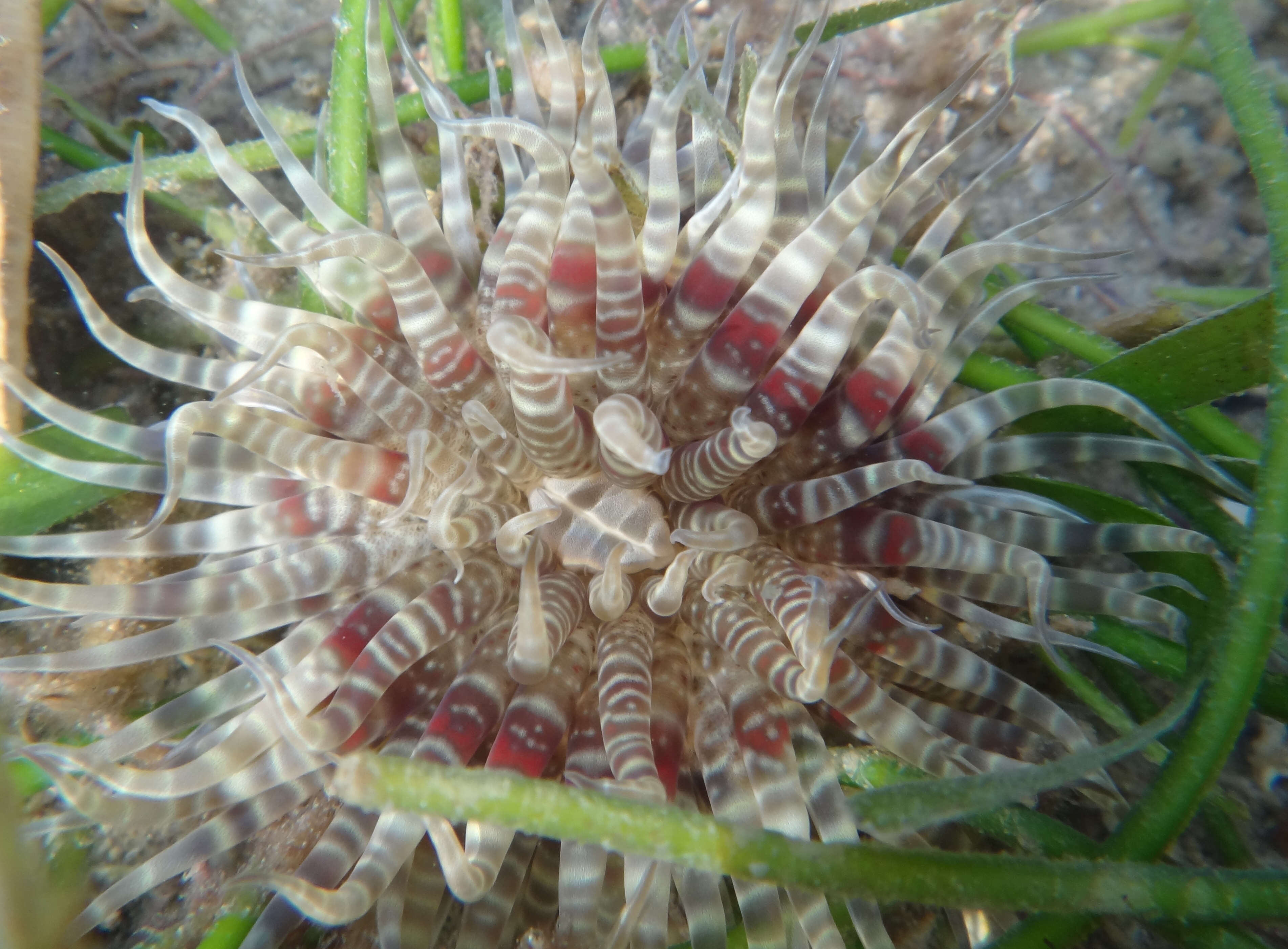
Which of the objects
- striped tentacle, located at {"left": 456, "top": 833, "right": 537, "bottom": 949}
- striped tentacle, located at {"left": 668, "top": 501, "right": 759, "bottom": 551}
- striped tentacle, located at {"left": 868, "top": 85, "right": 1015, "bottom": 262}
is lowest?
striped tentacle, located at {"left": 456, "top": 833, "right": 537, "bottom": 949}

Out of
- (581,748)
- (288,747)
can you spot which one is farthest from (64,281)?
(581,748)

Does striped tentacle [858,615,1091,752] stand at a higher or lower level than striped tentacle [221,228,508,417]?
lower

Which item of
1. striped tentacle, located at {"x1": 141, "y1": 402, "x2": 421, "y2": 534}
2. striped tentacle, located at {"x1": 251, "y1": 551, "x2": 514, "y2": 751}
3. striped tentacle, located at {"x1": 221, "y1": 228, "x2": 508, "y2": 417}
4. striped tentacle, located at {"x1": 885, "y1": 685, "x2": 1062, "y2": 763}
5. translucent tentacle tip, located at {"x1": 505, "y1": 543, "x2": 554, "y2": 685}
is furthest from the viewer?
striped tentacle, located at {"x1": 885, "y1": 685, "x2": 1062, "y2": 763}

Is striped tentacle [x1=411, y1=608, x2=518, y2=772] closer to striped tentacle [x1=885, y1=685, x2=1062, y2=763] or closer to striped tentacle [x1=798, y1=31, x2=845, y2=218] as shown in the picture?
striped tentacle [x1=885, y1=685, x2=1062, y2=763]

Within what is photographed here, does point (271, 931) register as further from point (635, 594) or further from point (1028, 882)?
point (1028, 882)

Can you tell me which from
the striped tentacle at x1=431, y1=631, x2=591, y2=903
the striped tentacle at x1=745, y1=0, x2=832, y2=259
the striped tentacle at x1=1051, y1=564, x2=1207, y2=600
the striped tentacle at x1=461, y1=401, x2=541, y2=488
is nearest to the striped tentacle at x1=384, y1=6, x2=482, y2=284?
the striped tentacle at x1=461, y1=401, x2=541, y2=488

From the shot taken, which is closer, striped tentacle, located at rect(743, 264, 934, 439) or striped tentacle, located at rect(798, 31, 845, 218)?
striped tentacle, located at rect(743, 264, 934, 439)

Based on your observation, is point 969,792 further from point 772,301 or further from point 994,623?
point 772,301
